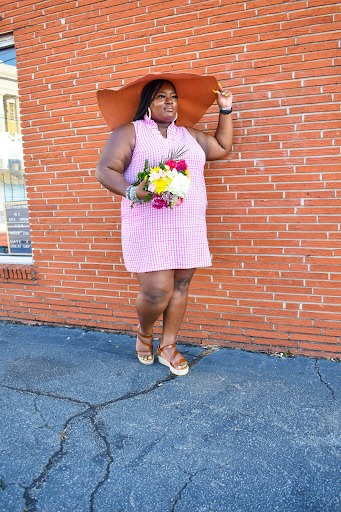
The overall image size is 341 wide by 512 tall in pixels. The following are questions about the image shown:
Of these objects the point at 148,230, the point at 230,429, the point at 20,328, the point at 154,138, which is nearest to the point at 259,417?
the point at 230,429

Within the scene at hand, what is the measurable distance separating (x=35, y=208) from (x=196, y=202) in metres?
2.13

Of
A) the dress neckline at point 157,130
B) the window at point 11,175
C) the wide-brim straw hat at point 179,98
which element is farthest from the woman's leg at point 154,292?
the window at point 11,175

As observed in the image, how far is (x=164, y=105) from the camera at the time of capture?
116 inches

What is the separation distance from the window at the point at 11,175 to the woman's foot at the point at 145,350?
2.02 m

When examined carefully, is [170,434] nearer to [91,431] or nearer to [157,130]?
[91,431]

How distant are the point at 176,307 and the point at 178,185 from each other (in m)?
1.05

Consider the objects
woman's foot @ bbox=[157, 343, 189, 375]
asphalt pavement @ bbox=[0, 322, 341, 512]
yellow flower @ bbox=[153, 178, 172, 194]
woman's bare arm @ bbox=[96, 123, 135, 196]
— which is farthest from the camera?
woman's foot @ bbox=[157, 343, 189, 375]

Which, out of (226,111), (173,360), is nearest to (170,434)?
(173,360)

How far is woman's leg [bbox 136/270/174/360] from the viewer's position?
2949 millimetres

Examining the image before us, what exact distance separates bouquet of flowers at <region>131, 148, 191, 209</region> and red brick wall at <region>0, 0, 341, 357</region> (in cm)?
95

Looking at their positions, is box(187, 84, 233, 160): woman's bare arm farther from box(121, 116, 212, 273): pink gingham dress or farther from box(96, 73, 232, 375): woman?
box(121, 116, 212, 273): pink gingham dress

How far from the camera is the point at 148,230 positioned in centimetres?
292

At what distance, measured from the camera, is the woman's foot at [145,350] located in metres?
3.27

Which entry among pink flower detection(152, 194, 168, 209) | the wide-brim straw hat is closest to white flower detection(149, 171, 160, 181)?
pink flower detection(152, 194, 168, 209)
